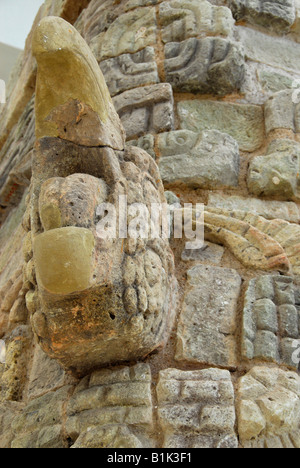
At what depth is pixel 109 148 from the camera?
1.25 m

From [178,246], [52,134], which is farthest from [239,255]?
[52,134]

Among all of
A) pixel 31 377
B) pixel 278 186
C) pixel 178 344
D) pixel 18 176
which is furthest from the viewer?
pixel 18 176

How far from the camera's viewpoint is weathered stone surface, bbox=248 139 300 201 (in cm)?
184

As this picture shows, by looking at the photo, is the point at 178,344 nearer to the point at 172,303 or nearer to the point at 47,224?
the point at 172,303

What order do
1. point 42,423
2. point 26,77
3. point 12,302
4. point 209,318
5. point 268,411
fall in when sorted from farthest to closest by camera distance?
1. point 26,77
2. point 12,302
3. point 209,318
4. point 42,423
5. point 268,411

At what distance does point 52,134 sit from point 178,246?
540mm

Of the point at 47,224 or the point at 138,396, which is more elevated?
the point at 47,224

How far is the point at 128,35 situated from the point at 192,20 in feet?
0.94

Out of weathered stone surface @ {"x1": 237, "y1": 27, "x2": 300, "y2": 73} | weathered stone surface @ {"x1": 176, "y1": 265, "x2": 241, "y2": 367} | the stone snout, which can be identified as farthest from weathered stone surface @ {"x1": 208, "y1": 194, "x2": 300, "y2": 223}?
weathered stone surface @ {"x1": 237, "y1": 27, "x2": 300, "y2": 73}

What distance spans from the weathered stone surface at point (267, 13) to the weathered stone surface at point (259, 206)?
1.05 metres

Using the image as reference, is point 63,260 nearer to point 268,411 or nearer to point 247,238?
point 268,411

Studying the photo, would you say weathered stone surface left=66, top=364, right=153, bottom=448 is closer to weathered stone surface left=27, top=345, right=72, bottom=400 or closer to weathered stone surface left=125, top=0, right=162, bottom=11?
weathered stone surface left=27, top=345, right=72, bottom=400

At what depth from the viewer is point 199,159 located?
1835 mm

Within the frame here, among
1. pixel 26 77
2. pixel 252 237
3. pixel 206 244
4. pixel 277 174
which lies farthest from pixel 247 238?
pixel 26 77
